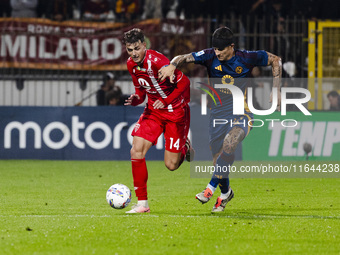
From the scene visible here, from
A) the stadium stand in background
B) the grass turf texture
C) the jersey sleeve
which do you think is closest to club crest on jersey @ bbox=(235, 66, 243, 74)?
the jersey sleeve

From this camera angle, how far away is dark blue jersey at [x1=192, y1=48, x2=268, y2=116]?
356 inches

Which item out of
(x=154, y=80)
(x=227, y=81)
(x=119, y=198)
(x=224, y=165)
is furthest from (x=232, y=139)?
(x=119, y=198)

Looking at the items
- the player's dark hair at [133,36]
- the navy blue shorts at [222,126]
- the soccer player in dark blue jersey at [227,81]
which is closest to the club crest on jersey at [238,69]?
the soccer player in dark blue jersey at [227,81]

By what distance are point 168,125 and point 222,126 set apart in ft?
2.11

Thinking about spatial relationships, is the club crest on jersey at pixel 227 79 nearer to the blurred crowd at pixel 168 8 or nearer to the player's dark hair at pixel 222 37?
the player's dark hair at pixel 222 37

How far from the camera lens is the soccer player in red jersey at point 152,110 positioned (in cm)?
884

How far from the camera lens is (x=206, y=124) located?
1666 cm

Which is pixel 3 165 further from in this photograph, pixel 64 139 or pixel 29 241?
pixel 29 241

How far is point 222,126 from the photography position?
9.28 meters

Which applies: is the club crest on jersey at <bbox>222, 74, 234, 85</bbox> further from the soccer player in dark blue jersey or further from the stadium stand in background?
the stadium stand in background

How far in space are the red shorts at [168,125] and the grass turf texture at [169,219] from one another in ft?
2.63

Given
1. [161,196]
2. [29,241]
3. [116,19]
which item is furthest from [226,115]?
[116,19]

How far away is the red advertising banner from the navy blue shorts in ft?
25.3

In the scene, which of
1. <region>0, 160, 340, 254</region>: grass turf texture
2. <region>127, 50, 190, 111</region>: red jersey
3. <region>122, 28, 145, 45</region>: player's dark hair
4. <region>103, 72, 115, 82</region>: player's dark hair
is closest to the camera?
<region>0, 160, 340, 254</region>: grass turf texture
